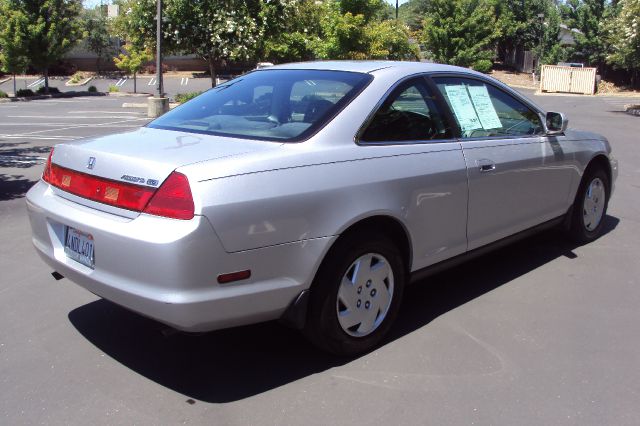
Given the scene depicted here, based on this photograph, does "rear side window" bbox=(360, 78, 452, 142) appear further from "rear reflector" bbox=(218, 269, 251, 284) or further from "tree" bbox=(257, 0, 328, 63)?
"tree" bbox=(257, 0, 328, 63)

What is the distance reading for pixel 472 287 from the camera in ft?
16.0

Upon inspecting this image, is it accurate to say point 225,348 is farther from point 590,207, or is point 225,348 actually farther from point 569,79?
point 569,79

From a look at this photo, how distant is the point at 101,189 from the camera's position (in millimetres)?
3252

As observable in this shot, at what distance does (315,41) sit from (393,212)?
78.4ft

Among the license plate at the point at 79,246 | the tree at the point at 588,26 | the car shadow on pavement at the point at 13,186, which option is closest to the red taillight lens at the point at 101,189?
the license plate at the point at 79,246

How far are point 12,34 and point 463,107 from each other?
34856mm

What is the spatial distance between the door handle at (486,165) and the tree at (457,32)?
42172 mm

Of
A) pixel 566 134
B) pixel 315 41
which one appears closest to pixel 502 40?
pixel 315 41

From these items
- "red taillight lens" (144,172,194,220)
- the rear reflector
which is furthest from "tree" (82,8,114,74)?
the rear reflector

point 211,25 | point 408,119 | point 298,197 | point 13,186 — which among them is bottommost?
point 13,186

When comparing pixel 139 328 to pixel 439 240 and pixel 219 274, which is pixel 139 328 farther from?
pixel 439 240

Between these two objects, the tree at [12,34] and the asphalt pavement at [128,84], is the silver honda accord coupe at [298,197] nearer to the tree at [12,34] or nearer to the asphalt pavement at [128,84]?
the tree at [12,34]

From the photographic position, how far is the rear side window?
374cm

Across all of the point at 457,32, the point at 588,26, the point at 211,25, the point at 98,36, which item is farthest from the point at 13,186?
the point at 588,26
